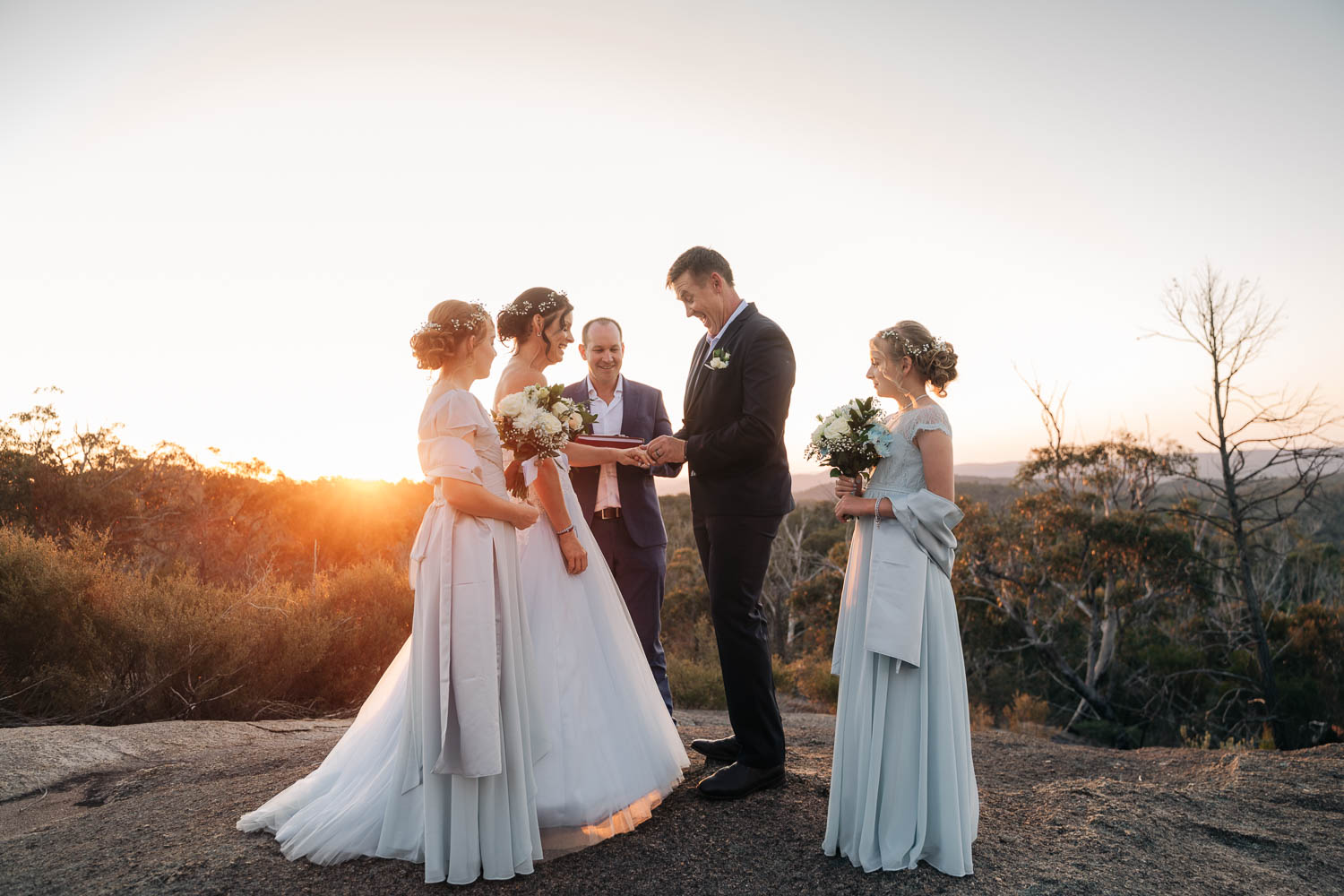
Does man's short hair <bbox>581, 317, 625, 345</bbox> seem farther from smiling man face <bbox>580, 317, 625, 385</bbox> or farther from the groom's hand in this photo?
the groom's hand

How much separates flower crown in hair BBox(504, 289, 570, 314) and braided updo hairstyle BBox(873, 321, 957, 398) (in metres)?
1.71

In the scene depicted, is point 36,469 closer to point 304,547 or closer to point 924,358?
point 304,547

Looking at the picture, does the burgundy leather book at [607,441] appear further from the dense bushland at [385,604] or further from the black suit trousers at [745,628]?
the dense bushland at [385,604]

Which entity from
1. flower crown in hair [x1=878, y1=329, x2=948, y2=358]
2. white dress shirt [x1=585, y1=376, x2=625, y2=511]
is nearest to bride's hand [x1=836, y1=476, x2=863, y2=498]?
flower crown in hair [x1=878, y1=329, x2=948, y2=358]

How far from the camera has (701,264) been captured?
14.0 ft

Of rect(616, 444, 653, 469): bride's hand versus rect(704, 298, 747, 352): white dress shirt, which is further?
rect(616, 444, 653, 469): bride's hand

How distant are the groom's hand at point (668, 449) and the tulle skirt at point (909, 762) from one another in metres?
1.40

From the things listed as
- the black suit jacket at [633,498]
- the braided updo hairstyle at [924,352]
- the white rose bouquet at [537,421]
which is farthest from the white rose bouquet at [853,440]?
the black suit jacket at [633,498]

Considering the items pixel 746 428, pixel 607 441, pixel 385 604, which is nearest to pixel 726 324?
pixel 746 428

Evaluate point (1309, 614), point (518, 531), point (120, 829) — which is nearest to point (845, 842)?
point (518, 531)

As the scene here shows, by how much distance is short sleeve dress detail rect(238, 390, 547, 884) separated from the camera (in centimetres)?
313

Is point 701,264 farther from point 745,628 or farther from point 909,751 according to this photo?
point 909,751

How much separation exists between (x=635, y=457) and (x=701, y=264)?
1143 millimetres

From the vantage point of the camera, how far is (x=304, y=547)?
47.5 feet
